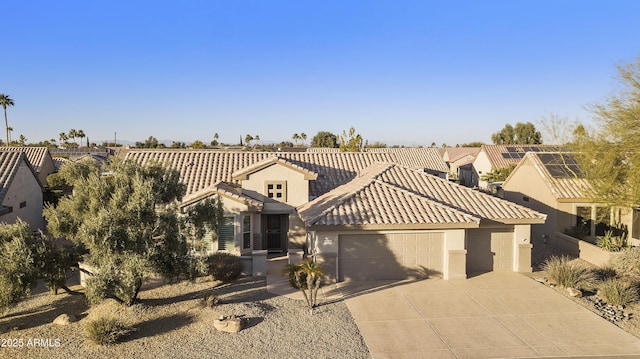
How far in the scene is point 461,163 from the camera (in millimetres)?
62594

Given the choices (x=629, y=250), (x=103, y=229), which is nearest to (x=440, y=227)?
(x=629, y=250)

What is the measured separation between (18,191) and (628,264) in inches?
1194

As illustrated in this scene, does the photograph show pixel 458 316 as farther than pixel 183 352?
Yes

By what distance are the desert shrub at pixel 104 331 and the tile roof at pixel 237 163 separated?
1142cm

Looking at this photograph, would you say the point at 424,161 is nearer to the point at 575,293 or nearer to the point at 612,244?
the point at 612,244

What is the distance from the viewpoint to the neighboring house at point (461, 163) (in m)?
57.7

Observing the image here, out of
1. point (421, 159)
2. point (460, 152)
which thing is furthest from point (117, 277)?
point (460, 152)

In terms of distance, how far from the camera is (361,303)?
14.8m

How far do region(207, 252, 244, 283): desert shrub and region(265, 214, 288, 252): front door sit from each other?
4.36 metres

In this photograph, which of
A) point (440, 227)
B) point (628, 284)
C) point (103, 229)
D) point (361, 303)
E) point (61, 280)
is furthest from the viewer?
point (440, 227)

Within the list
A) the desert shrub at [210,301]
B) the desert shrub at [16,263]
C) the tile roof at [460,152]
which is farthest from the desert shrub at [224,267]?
Answer: the tile roof at [460,152]

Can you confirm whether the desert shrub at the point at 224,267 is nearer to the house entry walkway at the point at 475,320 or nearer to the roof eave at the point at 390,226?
the house entry walkway at the point at 475,320

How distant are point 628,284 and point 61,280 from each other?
19.9 m

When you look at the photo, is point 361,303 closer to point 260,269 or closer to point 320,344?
point 320,344
